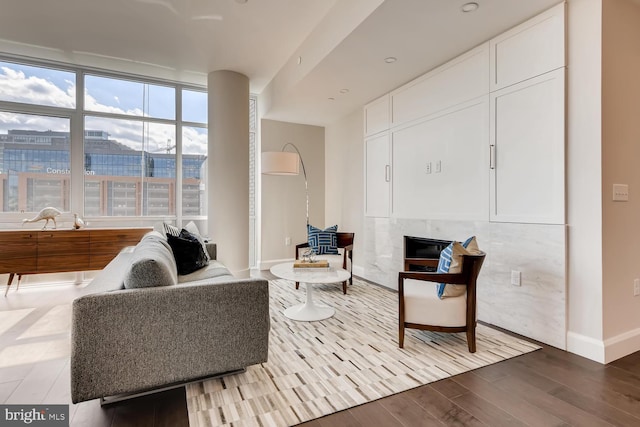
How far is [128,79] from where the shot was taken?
472 centimetres

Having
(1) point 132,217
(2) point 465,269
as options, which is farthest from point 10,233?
(2) point 465,269

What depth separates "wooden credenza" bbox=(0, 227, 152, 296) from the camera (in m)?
3.67

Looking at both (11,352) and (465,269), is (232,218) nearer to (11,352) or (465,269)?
(11,352)

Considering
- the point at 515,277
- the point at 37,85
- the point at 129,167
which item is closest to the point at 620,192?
the point at 515,277

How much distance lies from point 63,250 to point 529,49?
538 centimetres

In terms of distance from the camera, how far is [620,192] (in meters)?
2.28

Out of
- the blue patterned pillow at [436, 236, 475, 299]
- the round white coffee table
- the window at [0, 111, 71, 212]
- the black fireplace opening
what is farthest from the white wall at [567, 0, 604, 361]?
the window at [0, 111, 71, 212]

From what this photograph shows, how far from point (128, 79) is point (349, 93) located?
3.36m

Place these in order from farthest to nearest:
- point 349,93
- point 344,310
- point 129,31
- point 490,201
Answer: point 349,93 < point 129,31 < point 344,310 < point 490,201

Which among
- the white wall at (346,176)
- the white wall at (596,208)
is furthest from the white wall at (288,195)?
the white wall at (596,208)

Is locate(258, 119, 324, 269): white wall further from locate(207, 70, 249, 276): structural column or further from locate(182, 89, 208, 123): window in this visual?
locate(182, 89, 208, 123): window

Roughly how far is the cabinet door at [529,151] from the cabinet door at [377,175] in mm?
1508

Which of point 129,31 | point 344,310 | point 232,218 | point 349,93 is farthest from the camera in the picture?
point 232,218

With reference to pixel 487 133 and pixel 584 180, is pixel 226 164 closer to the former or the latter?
pixel 487 133
